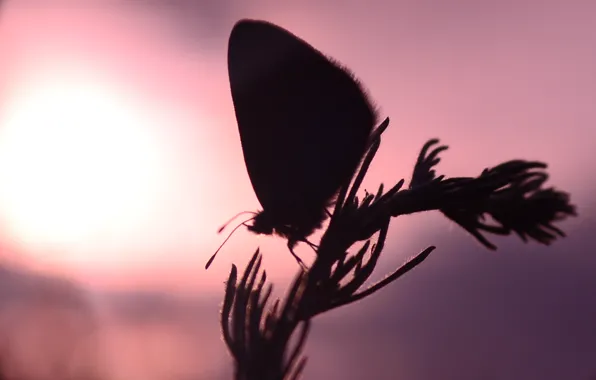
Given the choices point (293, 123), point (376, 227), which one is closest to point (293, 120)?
point (293, 123)

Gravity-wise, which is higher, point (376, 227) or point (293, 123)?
point (293, 123)

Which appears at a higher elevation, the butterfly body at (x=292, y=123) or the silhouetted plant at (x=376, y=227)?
the butterfly body at (x=292, y=123)

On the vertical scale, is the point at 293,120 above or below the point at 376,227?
above

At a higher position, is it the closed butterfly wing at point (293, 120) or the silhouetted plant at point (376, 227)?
the closed butterfly wing at point (293, 120)

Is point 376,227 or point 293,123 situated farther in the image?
point 293,123

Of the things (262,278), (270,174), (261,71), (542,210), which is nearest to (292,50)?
(261,71)

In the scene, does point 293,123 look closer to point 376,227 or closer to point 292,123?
point 292,123

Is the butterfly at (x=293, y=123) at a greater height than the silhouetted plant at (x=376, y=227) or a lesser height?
greater
